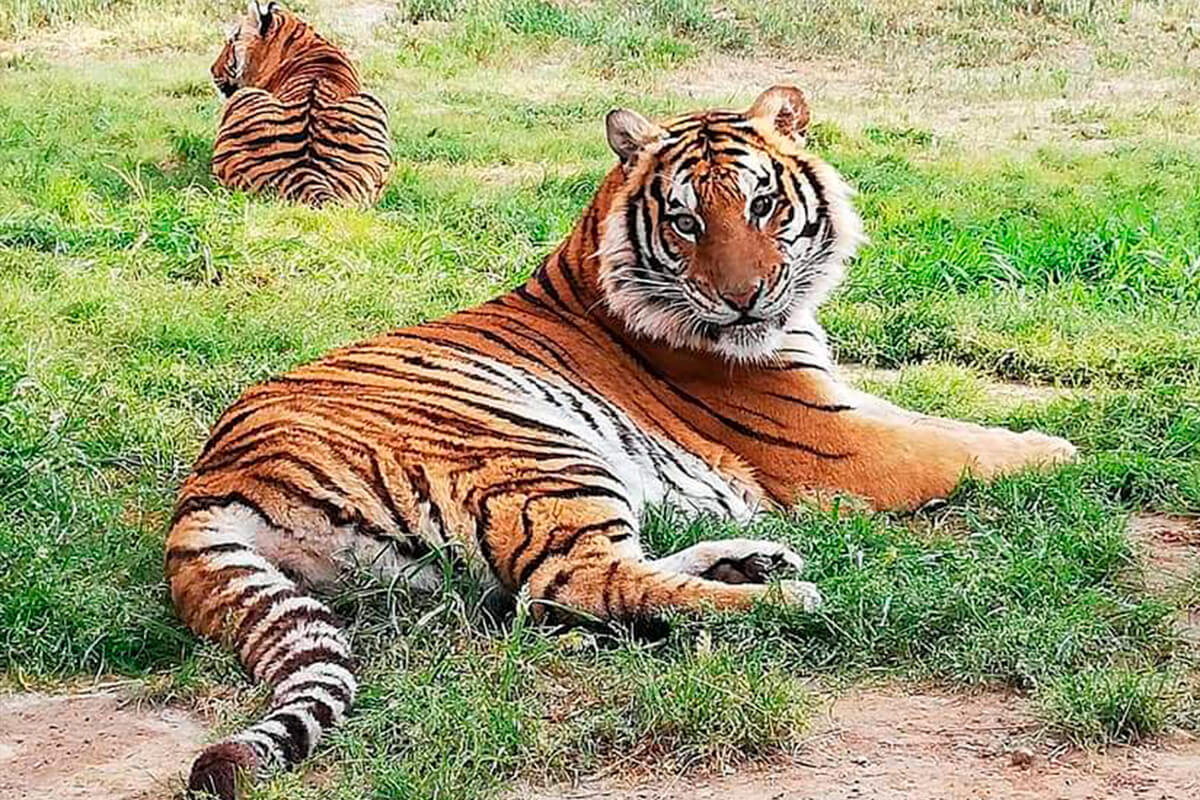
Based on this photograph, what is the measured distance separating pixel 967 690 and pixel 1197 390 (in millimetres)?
2397

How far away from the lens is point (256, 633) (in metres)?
3.42

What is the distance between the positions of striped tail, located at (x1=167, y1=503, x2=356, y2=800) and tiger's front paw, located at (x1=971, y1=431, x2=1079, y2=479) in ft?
5.93

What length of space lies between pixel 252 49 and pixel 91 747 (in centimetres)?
785

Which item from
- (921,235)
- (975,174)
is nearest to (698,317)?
(921,235)

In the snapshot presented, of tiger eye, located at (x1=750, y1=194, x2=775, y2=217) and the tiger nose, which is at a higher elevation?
tiger eye, located at (x1=750, y1=194, x2=775, y2=217)

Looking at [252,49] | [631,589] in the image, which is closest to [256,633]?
[631,589]

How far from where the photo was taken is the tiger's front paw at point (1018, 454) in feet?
14.9

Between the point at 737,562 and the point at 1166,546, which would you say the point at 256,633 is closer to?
the point at 737,562

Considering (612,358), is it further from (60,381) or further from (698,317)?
(60,381)

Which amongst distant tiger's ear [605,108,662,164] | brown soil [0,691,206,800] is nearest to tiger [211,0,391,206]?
distant tiger's ear [605,108,662,164]

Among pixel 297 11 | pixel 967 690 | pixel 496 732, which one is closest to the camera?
pixel 496 732

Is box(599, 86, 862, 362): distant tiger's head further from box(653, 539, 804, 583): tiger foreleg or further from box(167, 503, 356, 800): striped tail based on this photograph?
box(167, 503, 356, 800): striped tail

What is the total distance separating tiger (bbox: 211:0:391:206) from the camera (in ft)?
29.1

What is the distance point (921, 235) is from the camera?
25.3 feet
